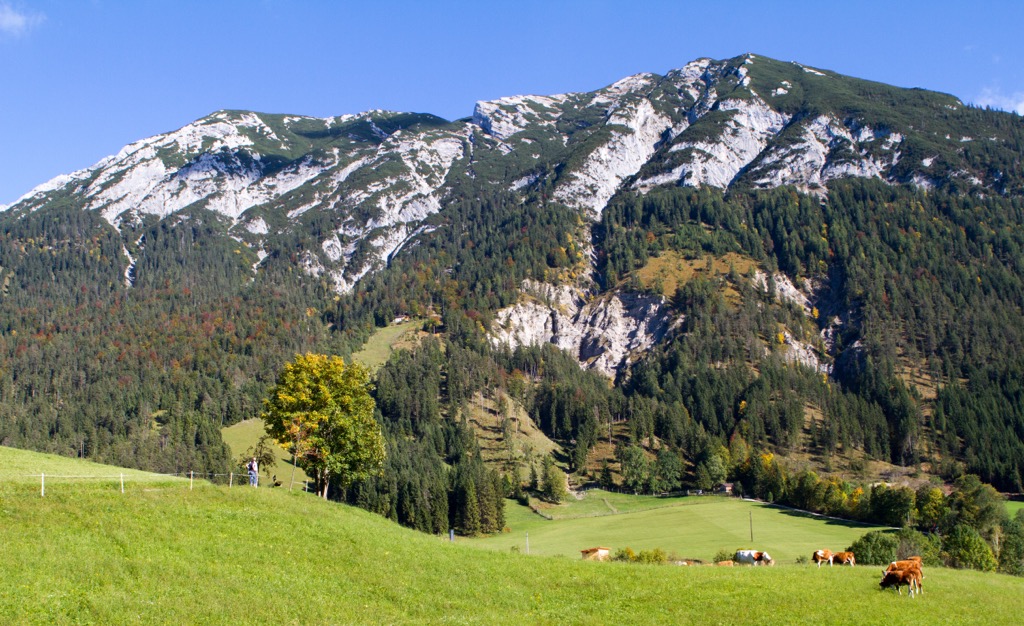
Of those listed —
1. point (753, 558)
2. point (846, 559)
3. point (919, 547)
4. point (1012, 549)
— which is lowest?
point (1012, 549)

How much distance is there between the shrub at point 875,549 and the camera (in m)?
71.2

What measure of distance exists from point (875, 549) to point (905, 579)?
4370cm

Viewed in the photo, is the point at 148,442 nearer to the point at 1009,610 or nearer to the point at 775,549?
the point at 775,549

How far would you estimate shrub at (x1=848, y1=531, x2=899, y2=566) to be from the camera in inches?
2803

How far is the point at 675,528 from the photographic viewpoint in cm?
11619

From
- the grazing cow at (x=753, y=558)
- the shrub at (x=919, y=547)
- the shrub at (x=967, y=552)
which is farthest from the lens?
the shrub at (x=967, y=552)

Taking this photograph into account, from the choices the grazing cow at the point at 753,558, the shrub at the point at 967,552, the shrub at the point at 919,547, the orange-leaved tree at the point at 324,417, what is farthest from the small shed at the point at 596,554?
the shrub at the point at 967,552

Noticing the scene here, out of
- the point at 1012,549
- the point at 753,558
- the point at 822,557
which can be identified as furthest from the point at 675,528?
the point at 822,557

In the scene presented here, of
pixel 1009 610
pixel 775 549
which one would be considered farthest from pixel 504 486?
pixel 1009 610

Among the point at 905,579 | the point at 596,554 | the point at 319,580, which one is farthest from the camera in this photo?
the point at 596,554

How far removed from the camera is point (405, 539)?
41438mm

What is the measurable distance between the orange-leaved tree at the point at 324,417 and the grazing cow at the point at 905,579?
131 ft

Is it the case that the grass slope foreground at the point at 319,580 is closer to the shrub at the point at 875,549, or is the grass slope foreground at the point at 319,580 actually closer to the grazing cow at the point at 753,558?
the grazing cow at the point at 753,558

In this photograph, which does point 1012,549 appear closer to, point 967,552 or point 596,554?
point 967,552
